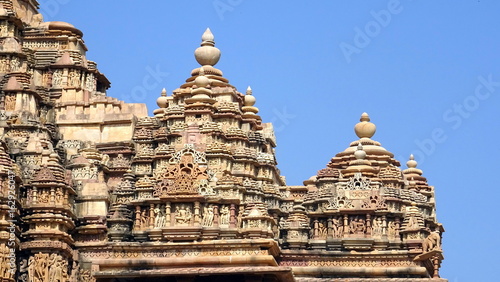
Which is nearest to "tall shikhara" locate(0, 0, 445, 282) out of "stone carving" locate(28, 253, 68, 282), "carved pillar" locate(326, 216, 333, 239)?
"stone carving" locate(28, 253, 68, 282)

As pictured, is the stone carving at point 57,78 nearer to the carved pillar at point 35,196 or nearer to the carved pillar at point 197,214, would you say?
the carved pillar at point 35,196

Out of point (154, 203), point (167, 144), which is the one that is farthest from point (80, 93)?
point (154, 203)

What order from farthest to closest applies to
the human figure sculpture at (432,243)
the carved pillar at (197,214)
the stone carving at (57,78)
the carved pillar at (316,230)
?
1. the stone carving at (57,78)
2. the carved pillar at (316,230)
3. the carved pillar at (197,214)
4. the human figure sculpture at (432,243)

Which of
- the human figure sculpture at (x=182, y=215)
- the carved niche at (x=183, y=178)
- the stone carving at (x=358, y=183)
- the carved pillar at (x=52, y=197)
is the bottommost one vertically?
the human figure sculpture at (x=182, y=215)

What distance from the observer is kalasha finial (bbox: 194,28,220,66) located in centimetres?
8169

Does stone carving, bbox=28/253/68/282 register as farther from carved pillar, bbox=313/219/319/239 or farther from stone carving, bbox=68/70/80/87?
stone carving, bbox=68/70/80/87

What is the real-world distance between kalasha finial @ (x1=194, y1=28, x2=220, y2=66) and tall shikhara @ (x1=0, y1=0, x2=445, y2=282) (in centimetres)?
8

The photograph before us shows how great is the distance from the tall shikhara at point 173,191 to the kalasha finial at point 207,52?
8cm

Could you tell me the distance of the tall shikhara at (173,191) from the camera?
64.4 metres

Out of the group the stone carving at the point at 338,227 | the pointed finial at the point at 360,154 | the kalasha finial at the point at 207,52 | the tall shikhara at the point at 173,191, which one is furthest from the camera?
the kalasha finial at the point at 207,52

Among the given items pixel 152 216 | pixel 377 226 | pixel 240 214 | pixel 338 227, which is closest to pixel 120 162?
pixel 152 216

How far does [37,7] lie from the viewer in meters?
83.6

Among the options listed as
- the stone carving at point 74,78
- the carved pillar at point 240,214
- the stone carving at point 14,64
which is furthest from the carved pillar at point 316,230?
the stone carving at point 14,64

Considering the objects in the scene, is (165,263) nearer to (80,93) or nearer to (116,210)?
(116,210)
